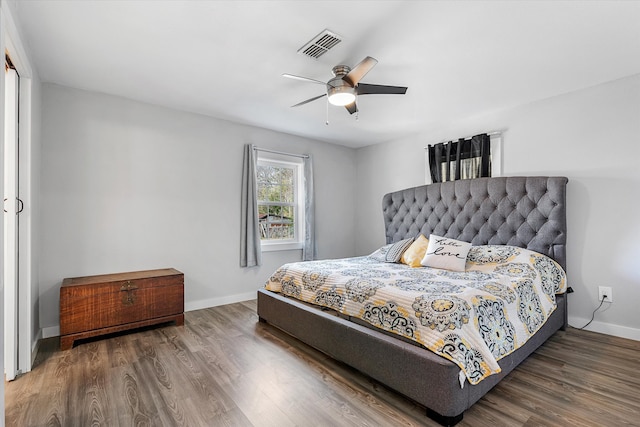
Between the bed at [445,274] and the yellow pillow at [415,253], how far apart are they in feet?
0.98

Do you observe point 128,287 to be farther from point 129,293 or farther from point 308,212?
point 308,212

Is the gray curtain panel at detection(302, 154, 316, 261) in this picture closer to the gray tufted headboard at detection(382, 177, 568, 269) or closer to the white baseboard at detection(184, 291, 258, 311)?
the white baseboard at detection(184, 291, 258, 311)

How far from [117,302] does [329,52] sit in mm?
2889

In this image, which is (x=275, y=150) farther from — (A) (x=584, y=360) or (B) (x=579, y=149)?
(A) (x=584, y=360)

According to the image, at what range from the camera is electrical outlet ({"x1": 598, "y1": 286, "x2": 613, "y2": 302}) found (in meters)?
2.93

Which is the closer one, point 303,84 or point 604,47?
point 604,47

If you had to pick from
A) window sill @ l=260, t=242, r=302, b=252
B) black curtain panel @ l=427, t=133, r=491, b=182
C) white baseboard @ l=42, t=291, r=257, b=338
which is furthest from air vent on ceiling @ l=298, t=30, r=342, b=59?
white baseboard @ l=42, t=291, r=257, b=338

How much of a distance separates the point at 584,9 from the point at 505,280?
185 cm

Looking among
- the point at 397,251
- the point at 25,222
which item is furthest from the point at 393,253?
the point at 25,222

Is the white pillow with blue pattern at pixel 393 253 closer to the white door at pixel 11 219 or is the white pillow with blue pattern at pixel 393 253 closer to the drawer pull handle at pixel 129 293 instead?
the drawer pull handle at pixel 129 293

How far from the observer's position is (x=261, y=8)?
1.91 metres

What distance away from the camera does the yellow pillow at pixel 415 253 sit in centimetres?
337

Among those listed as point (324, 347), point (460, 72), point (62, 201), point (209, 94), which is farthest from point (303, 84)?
point (62, 201)

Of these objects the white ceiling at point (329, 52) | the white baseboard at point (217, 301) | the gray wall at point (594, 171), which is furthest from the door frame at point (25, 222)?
the gray wall at point (594, 171)
